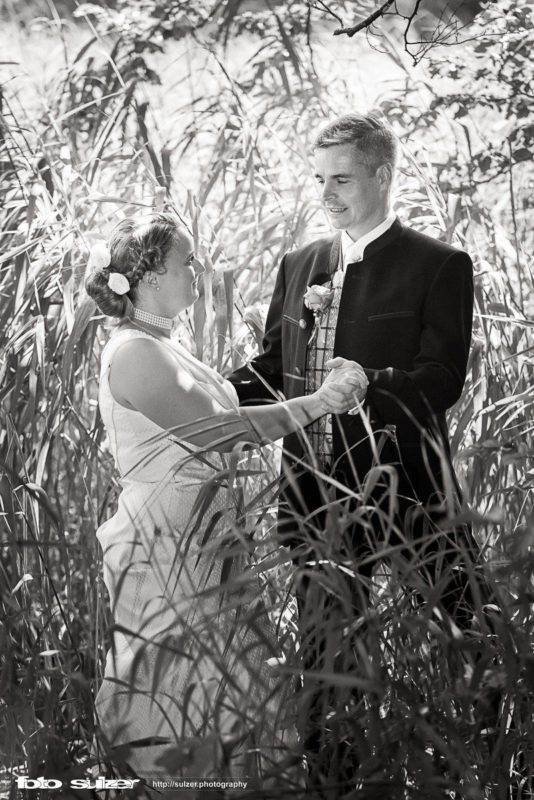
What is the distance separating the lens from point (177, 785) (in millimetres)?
1892

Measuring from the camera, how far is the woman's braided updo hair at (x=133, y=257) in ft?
8.32

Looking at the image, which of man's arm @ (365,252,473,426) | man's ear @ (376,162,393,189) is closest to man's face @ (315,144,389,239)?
man's ear @ (376,162,393,189)

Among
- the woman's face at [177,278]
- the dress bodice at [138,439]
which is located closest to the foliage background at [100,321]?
the dress bodice at [138,439]

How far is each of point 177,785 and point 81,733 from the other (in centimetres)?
91

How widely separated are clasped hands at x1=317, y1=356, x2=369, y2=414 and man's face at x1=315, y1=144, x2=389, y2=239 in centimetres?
46

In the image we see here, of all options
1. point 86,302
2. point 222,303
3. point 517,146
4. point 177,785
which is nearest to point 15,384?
point 86,302

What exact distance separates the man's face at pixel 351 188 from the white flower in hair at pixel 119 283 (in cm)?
59

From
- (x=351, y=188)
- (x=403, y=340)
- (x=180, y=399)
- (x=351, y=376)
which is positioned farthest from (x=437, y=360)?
(x=180, y=399)

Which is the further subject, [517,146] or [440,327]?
[517,146]

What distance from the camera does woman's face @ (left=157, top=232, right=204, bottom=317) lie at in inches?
100

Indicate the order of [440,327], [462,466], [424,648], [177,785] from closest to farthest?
[177,785] < [424,648] < [440,327] < [462,466]

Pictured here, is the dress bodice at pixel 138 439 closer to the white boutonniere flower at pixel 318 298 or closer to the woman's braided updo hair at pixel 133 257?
the woman's braided updo hair at pixel 133 257

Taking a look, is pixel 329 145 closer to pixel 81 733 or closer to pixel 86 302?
pixel 86 302

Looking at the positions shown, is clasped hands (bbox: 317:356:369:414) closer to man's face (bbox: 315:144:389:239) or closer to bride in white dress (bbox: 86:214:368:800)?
bride in white dress (bbox: 86:214:368:800)
